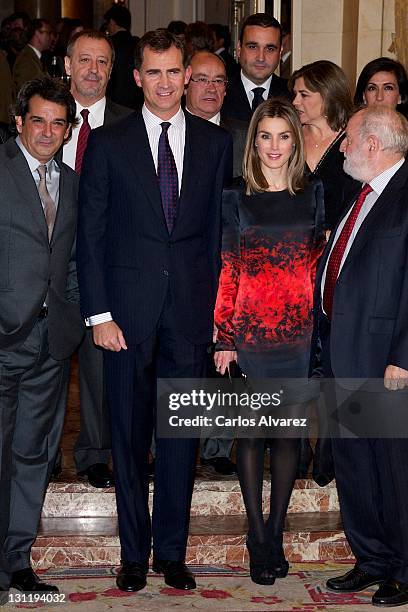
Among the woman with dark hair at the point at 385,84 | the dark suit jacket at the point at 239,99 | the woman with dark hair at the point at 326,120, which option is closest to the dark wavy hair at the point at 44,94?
the woman with dark hair at the point at 326,120

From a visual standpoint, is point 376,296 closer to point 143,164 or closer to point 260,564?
point 143,164

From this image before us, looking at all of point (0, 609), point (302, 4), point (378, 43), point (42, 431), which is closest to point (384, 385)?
point (42, 431)

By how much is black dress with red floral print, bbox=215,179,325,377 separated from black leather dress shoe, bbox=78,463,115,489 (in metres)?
1.07

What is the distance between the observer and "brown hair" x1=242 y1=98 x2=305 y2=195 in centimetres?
442

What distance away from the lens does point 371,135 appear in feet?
14.3

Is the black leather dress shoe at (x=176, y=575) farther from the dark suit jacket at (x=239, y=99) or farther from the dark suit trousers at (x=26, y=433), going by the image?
the dark suit jacket at (x=239, y=99)

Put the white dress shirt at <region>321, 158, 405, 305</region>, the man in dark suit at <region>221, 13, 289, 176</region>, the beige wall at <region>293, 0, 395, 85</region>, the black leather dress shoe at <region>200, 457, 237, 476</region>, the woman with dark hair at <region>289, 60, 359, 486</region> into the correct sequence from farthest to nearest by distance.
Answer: the beige wall at <region>293, 0, 395, 85</region> → the man in dark suit at <region>221, 13, 289, 176</region> → the black leather dress shoe at <region>200, 457, 237, 476</region> → the woman with dark hair at <region>289, 60, 359, 486</region> → the white dress shirt at <region>321, 158, 405, 305</region>

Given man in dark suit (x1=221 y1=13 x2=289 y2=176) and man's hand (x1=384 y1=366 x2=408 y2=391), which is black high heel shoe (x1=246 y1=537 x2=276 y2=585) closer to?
man's hand (x1=384 y1=366 x2=408 y2=391)

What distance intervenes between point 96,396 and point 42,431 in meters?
0.76

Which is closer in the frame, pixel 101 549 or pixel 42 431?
pixel 42 431

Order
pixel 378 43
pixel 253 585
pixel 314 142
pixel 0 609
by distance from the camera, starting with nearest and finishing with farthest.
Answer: pixel 0 609 → pixel 253 585 → pixel 314 142 → pixel 378 43

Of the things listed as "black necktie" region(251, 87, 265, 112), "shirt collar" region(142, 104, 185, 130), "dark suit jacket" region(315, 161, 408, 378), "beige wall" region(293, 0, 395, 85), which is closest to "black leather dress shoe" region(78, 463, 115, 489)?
"dark suit jacket" region(315, 161, 408, 378)

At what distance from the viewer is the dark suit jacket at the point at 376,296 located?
4273 millimetres

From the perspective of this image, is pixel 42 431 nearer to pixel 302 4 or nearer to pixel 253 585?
pixel 253 585
